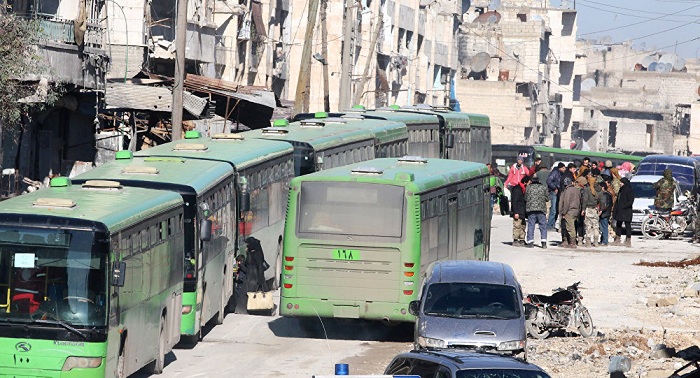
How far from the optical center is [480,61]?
102812 millimetres

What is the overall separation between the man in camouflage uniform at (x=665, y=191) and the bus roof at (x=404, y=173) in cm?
1370

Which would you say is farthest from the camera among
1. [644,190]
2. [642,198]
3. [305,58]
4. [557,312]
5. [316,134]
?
[305,58]

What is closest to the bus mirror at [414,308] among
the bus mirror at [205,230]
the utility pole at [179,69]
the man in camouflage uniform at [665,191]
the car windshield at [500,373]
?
the bus mirror at [205,230]

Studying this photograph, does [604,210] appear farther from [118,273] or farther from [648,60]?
[648,60]

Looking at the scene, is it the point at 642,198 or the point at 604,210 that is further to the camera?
the point at 642,198

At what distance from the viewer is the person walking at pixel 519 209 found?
3391 centimetres

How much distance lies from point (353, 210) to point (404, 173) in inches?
41.1

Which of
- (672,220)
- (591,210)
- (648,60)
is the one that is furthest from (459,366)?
(648,60)

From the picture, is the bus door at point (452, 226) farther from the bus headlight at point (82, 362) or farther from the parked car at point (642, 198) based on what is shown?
the parked car at point (642, 198)

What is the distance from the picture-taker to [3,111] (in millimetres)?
24109

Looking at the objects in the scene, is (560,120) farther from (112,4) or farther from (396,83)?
(112,4)

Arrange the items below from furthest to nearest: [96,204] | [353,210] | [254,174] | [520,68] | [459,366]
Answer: [520,68], [254,174], [353,210], [96,204], [459,366]

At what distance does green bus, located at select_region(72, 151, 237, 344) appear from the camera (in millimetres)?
19609

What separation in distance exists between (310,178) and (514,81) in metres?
86.6
